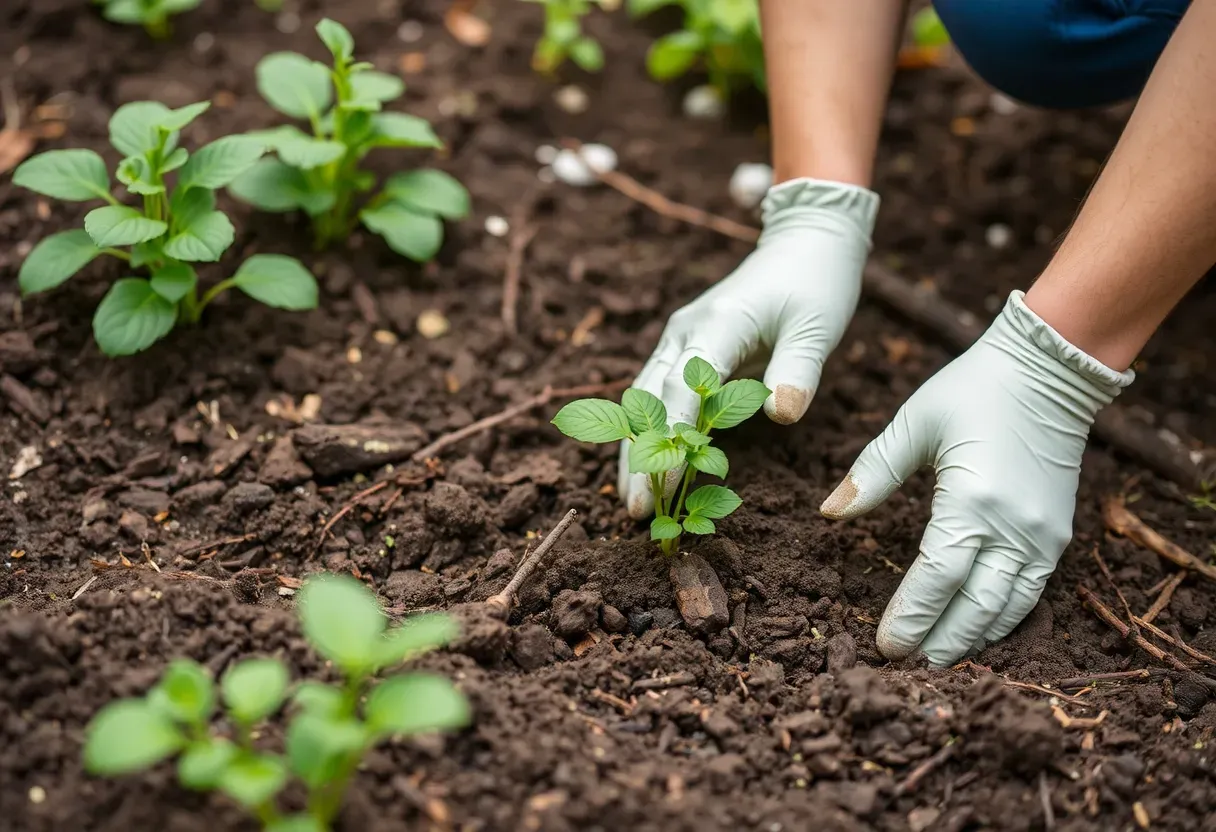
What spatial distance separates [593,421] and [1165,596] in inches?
46.1

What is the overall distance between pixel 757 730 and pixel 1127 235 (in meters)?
1.06

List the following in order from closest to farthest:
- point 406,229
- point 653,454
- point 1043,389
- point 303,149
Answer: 1. point 653,454
2. point 1043,389
3. point 303,149
4. point 406,229

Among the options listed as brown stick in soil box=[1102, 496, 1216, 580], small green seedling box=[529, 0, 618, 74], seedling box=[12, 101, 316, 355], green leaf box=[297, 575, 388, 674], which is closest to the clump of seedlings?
small green seedling box=[529, 0, 618, 74]

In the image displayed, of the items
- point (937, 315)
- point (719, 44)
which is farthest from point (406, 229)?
point (937, 315)

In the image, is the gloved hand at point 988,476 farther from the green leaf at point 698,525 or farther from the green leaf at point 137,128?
the green leaf at point 137,128

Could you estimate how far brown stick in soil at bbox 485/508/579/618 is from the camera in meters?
1.72

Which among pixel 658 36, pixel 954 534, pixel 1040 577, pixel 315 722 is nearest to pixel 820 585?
pixel 954 534

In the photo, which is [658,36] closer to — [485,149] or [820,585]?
[485,149]

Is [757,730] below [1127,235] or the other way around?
below

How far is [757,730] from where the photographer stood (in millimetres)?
1641

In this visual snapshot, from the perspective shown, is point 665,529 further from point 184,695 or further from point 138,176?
point 138,176

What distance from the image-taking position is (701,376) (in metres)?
1.78

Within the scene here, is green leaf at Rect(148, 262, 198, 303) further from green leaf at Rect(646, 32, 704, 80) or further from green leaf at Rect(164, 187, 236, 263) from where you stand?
green leaf at Rect(646, 32, 704, 80)

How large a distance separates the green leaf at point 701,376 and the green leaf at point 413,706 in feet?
2.37
